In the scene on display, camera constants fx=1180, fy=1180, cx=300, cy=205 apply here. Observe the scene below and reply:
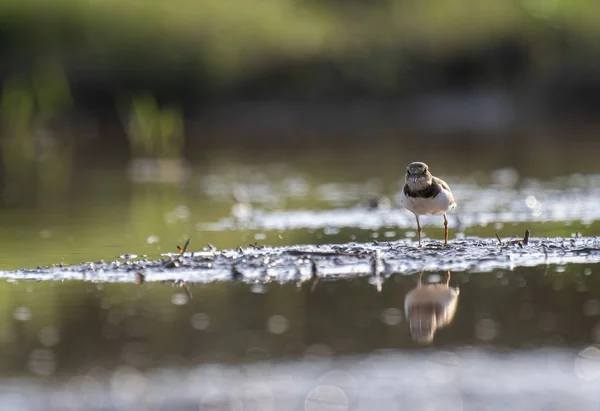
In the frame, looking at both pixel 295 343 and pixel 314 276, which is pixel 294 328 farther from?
pixel 314 276

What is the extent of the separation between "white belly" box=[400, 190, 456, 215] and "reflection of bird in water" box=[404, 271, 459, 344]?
1.77 metres

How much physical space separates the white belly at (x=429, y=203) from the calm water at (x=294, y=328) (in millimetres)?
904

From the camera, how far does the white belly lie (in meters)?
10.8

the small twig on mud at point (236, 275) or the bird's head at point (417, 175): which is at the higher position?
the bird's head at point (417, 175)

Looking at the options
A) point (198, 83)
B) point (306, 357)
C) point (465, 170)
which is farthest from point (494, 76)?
point (306, 357)

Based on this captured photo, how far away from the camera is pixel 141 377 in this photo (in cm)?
657

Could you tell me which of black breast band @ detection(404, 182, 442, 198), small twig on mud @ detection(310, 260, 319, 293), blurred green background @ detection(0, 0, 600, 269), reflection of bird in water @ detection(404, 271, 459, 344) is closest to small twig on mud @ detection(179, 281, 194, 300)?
small twig on mud @ detection(310, 260, 319, 293)

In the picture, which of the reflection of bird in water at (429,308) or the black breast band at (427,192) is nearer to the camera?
the reflection of bird in water at (429,308)

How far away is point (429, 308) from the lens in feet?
26.8

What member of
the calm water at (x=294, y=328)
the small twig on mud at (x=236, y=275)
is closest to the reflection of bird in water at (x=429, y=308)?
the calm water at (x=294, y=328)

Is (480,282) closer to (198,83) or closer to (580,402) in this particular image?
(580,402)

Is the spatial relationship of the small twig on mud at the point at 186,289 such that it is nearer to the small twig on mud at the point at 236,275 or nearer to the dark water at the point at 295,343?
the dark water at the point at 295,343

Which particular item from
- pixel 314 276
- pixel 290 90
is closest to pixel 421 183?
pixel 314 276

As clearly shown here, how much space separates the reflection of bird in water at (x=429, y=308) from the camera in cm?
748
